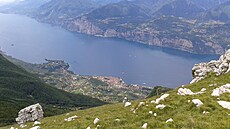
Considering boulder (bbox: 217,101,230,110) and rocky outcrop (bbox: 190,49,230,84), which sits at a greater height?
boulder (bbox: 217,101,230,110)

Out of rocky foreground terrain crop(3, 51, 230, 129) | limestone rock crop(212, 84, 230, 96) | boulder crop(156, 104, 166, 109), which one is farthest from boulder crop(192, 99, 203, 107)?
limestone rock crop(212, 84, 230, 96)

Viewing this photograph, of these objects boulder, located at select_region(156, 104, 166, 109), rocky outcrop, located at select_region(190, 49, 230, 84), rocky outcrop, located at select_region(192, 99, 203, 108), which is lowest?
rocky outcrop, located at select_region(190, 49, 230, 84)

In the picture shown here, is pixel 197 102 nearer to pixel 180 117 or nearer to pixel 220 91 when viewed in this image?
pixel 180 117

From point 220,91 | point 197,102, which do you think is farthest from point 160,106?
point 220,91

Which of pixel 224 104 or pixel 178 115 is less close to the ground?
pixel 224 104

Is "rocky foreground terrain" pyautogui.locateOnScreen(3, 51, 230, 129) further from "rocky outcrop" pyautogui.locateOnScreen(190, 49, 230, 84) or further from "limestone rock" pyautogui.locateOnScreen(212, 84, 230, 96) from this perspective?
"rocky outcrop" pyautogui.locateOnScreen(190, 49, 230, 84)

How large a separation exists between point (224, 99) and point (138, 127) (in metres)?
8.85

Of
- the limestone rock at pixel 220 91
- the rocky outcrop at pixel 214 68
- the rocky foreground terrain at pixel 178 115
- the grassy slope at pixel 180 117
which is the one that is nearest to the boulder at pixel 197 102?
the rocky foreground terrain at pixel 178 115

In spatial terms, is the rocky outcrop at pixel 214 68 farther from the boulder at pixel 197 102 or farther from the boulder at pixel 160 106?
the boulder at pixel 160 106

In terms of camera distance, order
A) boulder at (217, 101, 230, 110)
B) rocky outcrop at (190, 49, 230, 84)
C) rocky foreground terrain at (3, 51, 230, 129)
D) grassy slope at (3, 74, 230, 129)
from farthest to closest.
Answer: rocky outcrop at (190, 49, 230, 84) < boulder at (217, 101, 230, 110) < rocky foreground terrain at (3, 51, 230, 129) < grassy slope at (3, 74, 230, 129)

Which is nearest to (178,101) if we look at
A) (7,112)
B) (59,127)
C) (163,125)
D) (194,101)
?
(194,101)

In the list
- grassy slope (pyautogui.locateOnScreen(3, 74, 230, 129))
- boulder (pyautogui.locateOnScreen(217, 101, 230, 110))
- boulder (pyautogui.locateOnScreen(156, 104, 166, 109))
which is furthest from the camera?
boulder (pyautogui.locateOnScreen(156, 104, 166, 109))

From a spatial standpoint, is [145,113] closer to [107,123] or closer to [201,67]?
[107,123]

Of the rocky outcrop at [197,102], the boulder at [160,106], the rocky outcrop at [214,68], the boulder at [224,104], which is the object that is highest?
the rocky outcrop at [197,102]
